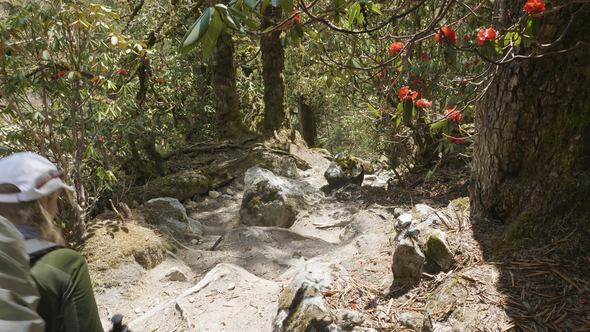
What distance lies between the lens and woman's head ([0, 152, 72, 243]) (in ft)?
5.04

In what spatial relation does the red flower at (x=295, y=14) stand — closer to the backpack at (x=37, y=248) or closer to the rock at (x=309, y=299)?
the backpack at (x=37, y=248)

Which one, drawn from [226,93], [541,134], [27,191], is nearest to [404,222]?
[541,134]

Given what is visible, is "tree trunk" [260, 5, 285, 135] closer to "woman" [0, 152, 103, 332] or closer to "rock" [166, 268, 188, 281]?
"rock" [166, 268, 188, 281]

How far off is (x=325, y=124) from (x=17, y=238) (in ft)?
82.2

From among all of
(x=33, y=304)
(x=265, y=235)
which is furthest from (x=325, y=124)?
(x=33, y=304)

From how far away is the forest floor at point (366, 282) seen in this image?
91.9 inches

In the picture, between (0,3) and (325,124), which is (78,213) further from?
(325,124)

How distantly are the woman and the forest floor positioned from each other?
163 centimetres

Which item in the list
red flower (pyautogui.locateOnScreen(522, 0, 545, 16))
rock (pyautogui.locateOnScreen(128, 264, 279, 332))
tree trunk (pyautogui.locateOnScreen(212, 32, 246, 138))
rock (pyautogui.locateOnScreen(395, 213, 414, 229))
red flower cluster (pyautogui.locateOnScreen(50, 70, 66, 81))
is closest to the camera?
red flower (pyautogui.locateOnScreen(522, 0, 545, 16))

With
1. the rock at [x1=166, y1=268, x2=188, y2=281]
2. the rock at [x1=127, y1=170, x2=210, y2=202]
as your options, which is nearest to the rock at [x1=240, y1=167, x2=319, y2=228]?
the rock at [x1=127, y1=170, x2=210, y2=202]

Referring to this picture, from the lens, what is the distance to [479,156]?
332cm

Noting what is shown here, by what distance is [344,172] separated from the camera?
873 cm

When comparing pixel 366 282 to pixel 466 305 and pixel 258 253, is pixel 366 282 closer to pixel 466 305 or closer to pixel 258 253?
pixel 466 305

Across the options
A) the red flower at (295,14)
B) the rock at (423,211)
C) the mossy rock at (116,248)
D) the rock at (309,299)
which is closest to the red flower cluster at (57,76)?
the mossy rock at (116,248)
